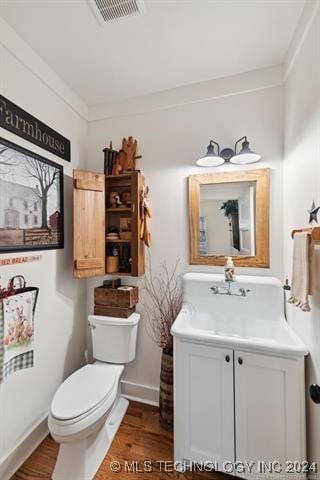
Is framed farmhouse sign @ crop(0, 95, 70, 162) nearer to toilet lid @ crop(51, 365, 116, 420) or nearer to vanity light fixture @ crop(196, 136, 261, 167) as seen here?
vanity light fixture @ crop(196, 136, 261, 167)

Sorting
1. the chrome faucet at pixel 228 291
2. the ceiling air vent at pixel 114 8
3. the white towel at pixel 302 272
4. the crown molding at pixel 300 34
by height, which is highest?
the ceiling air vent at pixel 114 8

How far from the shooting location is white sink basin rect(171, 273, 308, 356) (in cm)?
147

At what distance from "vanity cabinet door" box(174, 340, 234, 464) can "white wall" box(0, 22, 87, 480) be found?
0.95 m

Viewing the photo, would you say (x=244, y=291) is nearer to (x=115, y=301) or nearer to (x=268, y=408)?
(x=268, y=408)

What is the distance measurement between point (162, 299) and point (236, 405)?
86 centimetres

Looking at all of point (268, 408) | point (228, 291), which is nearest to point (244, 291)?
point (228, 291)

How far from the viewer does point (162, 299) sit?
1.84m

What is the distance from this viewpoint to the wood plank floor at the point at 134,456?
128 cm

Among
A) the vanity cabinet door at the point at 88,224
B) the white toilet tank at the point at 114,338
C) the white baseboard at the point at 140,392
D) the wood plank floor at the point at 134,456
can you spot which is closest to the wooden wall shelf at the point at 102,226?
the vanity cabinet door at the point at 88,224

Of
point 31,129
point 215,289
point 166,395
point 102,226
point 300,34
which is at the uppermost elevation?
point 300,34

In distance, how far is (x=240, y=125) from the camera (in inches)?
64.9

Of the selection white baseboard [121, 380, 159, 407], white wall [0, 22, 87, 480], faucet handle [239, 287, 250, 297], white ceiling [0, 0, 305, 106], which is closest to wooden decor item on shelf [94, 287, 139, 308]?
white wall [0, 22, 87, 480]

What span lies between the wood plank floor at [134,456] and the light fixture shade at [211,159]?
1.98 m

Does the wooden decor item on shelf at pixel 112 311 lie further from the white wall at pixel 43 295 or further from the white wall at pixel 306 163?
the white wall at pixel 306 163
